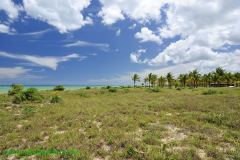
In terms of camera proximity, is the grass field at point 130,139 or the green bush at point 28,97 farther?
the green bush at point 28,97

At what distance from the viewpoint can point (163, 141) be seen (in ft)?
36.0

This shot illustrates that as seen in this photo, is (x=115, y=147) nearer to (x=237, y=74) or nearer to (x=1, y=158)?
(x=1, y=158)

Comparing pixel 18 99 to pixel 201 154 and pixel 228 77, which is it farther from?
pixel 228 77

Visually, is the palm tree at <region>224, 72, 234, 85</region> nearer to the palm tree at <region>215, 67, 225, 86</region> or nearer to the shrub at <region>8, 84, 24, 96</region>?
the palm tree at <region>215, 67, 225, 86</region>

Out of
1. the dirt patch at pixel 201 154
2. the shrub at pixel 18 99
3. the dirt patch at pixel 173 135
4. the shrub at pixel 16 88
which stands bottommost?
the dirt patch at pixel 201 154

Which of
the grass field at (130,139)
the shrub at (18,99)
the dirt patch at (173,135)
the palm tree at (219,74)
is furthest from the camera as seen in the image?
the palm tree at (219,74)

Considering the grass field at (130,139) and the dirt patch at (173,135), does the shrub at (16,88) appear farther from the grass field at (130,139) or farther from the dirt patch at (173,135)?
the dirt patch at (173,135)

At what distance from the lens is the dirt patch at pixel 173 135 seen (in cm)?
1130

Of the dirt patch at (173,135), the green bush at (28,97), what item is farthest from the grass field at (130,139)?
the green bush at (28,97)

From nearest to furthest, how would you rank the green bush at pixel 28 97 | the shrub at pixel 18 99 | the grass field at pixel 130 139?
1. the grass field at pixel 130 139
2. the shrub at pixel 18 99
3. the green bush at pixel 28 97

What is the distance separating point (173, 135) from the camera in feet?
39.9

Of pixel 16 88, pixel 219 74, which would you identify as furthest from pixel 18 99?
pixel 219 74

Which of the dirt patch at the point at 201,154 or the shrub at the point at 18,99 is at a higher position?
the shrub at the point at 18,99

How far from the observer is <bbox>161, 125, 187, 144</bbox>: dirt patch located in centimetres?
1130
